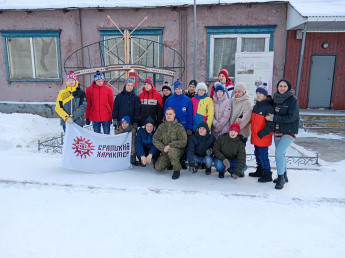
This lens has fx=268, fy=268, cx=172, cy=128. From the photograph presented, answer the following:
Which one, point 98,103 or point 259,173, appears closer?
point 259,173

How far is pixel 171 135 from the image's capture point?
4.63 m

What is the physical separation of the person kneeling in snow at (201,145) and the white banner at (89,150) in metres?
1.27

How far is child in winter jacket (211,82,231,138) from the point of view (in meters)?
4.67

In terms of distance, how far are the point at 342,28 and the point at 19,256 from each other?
11.6m

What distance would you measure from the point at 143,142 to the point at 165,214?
181 cm

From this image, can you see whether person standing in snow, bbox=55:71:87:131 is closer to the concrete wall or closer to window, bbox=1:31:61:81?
the concrete wall

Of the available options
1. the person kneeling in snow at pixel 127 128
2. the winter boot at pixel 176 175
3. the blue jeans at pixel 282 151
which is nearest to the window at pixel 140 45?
the person kneeling in snow at pixel 127 128

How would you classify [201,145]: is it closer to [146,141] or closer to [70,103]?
[146,141]

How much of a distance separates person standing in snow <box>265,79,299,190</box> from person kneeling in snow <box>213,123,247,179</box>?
0.54m

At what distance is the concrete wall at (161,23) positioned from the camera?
9.70 m

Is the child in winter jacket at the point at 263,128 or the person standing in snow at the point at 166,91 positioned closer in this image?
the child in winter jacket at the point at 263,128

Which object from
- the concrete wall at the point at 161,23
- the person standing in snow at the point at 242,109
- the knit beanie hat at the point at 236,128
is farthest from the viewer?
the concrete wall at the point at 161,23

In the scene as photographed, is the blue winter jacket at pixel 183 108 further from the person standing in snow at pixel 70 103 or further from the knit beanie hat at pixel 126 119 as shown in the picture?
the person standing in snow at pixel 70 103

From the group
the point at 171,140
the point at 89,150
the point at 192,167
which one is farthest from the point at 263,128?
the point at 89,150
